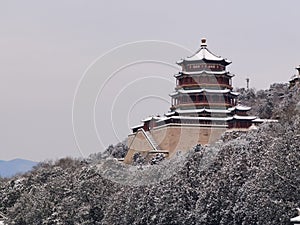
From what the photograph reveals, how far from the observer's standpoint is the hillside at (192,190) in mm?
20172

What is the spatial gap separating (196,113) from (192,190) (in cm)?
2129

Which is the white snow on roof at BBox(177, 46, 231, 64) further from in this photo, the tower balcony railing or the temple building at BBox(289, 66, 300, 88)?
the temple building at BBox(289, 66, 300, 88)

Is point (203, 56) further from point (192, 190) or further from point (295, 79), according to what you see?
point (192, 190)

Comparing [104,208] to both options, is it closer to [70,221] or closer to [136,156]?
[70,221]

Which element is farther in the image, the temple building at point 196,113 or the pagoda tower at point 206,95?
the pagoda tower at point 206,95

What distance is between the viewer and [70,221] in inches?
1132

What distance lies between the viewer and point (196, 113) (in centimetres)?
4600

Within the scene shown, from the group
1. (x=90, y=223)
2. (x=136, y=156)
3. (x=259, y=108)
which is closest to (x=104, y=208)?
(x=90, y=223)

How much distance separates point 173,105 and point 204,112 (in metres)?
3.30

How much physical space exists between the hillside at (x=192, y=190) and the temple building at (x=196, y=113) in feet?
31.2

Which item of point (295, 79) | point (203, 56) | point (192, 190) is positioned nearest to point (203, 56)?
point (203, 56)

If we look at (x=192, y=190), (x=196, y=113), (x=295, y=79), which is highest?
(x=295, y=79)

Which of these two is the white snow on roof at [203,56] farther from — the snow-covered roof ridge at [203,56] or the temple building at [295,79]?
the temple building at [295,79]

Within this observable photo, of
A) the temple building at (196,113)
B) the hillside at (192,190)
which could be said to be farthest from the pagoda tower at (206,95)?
the hillside at (192,190)
